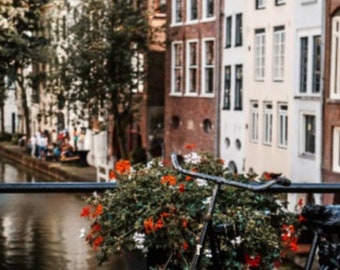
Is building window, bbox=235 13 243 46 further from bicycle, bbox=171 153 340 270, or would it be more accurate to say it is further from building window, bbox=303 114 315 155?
bicycle, bbox=171 153 340 270

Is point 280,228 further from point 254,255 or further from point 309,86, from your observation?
point 309,86

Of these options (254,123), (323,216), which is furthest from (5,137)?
(323,216)

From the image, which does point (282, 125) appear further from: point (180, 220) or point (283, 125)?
point (180, 220)

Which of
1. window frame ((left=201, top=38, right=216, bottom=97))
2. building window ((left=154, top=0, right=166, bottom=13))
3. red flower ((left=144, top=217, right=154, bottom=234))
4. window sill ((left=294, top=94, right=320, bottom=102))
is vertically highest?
building window ((left=154, top=0, right=166, bottom=13))

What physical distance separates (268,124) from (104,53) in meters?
6.32

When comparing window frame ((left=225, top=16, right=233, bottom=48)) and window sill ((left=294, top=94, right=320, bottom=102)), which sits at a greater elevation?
window frame ((left=225, top=16, right=233, bottom=48))

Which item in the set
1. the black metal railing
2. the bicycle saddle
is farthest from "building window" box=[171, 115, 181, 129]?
the bicycle saddle

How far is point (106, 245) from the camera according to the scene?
11.7ft

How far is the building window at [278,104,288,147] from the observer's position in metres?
22.8

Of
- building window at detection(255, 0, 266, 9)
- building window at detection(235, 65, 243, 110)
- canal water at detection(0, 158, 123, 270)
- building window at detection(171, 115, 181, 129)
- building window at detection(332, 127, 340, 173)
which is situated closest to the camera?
canal water at detection(0, 158, 123, 270)

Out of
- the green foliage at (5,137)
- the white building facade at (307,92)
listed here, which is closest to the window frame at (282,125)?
the white building facade at (307,92)

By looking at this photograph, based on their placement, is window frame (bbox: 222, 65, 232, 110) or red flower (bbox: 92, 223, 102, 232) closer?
red flower (bbox: 92, 223, 102, 232)

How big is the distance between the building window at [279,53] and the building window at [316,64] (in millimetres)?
1622

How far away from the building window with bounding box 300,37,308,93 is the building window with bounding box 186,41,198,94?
633cm
